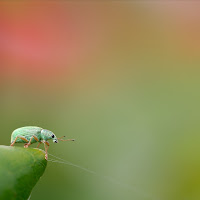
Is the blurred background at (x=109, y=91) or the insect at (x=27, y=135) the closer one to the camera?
the insect at (x=27, y=135)

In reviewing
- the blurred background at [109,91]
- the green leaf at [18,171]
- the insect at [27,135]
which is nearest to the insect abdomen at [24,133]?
the insect at [27,135]

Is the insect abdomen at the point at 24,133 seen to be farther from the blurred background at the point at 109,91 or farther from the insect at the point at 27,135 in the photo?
the blurred background at the point at 109,91

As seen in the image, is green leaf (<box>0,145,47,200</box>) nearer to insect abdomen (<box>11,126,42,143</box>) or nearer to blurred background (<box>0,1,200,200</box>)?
insect abdomen (<box>11,126,42,143</box>)

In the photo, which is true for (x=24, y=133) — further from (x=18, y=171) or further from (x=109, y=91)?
(x=109, y=91)

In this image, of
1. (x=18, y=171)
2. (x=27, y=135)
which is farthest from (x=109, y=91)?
(x=18, y=171)

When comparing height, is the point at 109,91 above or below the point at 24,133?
above

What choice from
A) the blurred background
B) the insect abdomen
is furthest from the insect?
the blurred background

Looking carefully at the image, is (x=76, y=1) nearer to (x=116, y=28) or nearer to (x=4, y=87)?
(x=116, y=28)
